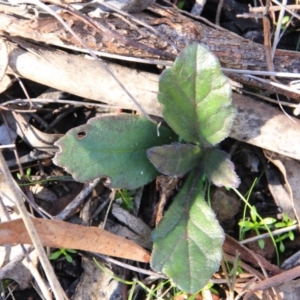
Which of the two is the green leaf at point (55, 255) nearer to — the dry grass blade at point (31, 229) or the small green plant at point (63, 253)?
the small green plant at point (63, 253)

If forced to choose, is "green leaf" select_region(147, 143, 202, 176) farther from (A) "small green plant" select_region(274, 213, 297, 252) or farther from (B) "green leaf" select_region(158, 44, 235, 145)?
(A) "small green plant" select_region(274, 213, 297, 252)

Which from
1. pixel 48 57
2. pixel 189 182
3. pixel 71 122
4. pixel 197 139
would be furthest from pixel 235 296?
pixel 48 57

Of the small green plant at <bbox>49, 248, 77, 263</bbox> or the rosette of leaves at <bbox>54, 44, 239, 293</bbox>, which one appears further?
the small green plant at <bbox>49, 248, 77, 263</bbox>

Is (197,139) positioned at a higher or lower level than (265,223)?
higher

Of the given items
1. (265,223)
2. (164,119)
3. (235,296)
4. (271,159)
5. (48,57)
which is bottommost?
(235,296)

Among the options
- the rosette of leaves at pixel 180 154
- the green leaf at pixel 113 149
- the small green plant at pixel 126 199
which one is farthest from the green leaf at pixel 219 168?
the small green plant at pixel 126 199

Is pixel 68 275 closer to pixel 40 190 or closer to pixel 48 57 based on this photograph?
pixel 40 190

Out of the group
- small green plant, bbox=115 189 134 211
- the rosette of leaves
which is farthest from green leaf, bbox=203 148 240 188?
small green plant, bbox=115 189 134 211
